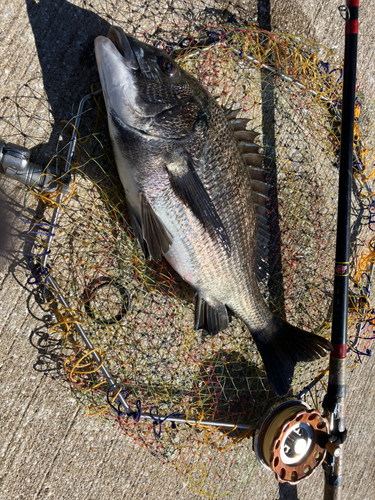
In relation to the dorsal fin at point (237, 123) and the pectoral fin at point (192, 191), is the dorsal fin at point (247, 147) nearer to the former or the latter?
the dorsal fin at point (237, 123)

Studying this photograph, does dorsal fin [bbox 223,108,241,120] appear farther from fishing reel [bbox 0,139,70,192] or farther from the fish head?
fishing reel [bbox 0,139,70,192]

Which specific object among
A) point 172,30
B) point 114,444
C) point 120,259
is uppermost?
point 172,30

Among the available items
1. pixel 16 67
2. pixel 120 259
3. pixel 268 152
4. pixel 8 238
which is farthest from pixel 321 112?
pixel 8 238

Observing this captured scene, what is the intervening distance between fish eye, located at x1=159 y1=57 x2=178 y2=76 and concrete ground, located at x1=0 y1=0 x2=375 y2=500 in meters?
0.50

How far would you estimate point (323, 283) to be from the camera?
2869 mm

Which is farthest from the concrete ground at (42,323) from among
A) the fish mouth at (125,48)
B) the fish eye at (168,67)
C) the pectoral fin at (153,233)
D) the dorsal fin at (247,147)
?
the dorsal fin at (247,147)

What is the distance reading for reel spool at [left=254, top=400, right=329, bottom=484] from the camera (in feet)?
7.57

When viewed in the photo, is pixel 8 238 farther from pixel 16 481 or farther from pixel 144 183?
pixel 16 481

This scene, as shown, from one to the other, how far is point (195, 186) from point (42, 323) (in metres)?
1.18

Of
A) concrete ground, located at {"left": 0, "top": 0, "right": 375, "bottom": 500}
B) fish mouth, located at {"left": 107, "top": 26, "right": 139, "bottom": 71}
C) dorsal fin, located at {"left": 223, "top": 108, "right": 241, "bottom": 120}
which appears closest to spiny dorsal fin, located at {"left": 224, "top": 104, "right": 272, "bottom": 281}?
dorsal fin, located at {"left": 223, "top": 108, "right": 241, "bottom": 120}

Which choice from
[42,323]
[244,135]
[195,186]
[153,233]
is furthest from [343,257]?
[42,323]

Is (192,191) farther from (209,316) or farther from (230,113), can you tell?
(209,316)

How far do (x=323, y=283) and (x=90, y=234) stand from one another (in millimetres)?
1779

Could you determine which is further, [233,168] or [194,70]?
[194,70]
